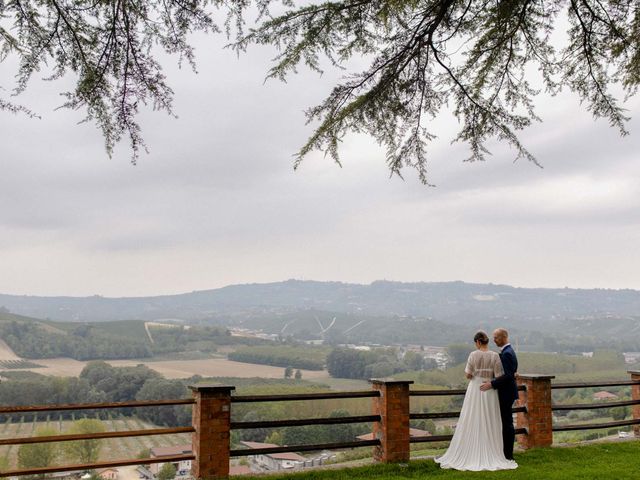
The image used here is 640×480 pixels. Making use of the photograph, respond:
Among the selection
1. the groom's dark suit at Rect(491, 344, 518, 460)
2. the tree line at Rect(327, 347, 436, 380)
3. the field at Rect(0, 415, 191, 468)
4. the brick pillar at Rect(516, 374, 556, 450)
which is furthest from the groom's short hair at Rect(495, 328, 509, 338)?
the tree line at Rect(327, 347, 436, 380)

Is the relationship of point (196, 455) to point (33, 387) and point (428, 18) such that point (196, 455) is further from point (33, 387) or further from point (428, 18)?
point (33, 387)

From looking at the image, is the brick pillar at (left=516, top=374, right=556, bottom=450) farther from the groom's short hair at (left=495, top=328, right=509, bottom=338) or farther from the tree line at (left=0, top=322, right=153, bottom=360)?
the tree line at (left=0, top=322, right=153, bottom=360)

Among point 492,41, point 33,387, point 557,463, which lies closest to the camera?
point 492,41

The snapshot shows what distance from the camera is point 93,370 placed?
3374 inches

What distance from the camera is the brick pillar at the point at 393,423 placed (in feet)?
24.8

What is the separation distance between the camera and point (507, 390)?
7.42 metres

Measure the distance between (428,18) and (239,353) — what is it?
427 feet

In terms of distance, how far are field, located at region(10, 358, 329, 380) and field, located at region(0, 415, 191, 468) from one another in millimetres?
26902

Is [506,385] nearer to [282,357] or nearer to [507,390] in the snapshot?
[507,390]

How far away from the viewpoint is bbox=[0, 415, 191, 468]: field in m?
53.8

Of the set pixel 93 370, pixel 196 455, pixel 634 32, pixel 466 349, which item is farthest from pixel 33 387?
pixel 466 349

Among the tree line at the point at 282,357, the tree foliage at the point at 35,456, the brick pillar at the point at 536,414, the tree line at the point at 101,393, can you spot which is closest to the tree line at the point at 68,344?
the tree line at the point at 282,357

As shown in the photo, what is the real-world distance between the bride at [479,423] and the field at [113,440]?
51527 mm

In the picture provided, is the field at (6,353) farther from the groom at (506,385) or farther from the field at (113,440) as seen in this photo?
the groom at (506,385)
